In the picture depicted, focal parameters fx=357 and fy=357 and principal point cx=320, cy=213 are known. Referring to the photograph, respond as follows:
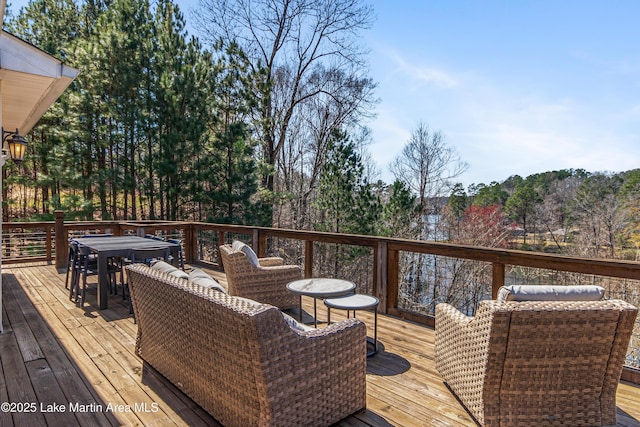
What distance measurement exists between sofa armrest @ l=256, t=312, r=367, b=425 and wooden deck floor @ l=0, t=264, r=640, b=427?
7.0 inches

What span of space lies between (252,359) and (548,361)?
4.94 ft

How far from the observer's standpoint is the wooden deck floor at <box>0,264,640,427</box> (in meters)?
2.04

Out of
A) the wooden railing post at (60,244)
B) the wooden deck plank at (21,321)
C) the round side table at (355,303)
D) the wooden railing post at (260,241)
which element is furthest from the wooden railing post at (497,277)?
the wooden railing post at (60,244)

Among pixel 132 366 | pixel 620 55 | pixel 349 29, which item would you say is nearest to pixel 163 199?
pixel 349 29

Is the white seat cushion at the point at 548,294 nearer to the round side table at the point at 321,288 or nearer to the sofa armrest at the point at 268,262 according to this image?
the round side table at the point at 321,288

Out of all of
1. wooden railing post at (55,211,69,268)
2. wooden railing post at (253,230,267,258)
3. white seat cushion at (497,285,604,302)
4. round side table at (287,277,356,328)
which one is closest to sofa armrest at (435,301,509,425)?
white seat cushion at (497,285,604,302)

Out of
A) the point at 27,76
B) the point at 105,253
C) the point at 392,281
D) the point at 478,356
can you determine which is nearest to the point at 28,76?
the point at 27,76

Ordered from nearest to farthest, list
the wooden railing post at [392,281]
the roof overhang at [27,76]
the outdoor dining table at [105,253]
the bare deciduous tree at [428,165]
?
the roof overhang at [27,76]
the wooden railing post at [392,281]
the outdoor dining table at [105,253]
the bare deciduous tree at [428,165]

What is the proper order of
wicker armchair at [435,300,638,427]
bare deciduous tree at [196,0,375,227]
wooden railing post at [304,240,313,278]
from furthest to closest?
bare deciduous tree at [196,0,375,227] < wooden railing post at [304,240,313,278] < wicker armchair at [435,300,638,427]

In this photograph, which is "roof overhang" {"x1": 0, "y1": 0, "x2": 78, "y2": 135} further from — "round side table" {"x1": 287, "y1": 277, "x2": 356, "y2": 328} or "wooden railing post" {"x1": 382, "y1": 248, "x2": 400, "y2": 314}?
"wooden railing post" {"x1": 382, "y1": 248, "x2": 400, "y2": 314}

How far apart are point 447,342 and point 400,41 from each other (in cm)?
1069

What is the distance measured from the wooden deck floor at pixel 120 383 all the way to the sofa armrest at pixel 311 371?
0.18 metres

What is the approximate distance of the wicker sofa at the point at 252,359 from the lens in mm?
1620

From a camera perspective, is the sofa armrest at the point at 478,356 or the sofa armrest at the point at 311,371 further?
the sofa armrest at the point at 478,356
